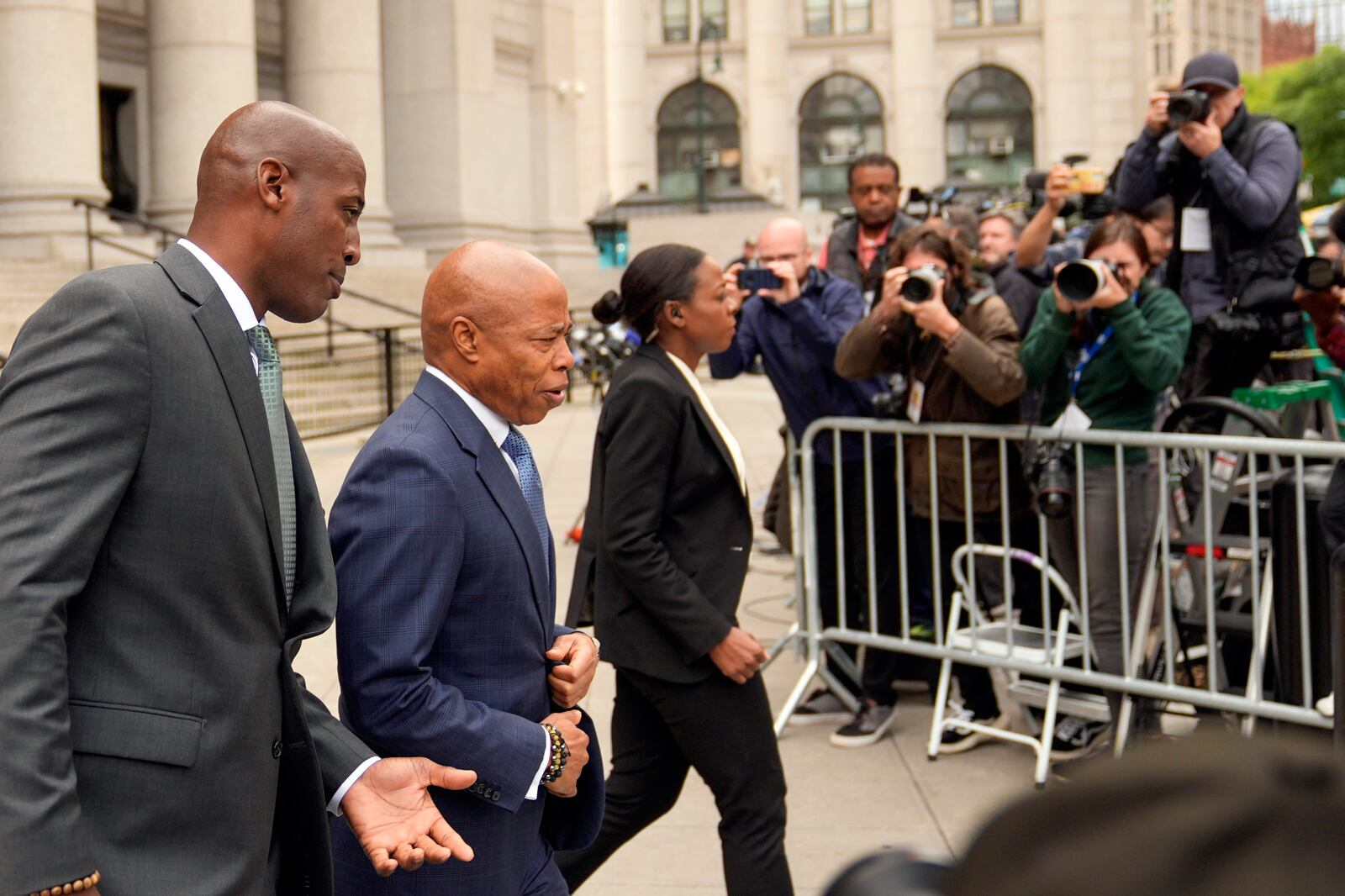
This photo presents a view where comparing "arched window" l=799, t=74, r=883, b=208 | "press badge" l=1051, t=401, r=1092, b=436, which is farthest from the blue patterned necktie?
"arched window" l=799, t=74, r=883, b=208

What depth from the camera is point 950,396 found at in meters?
6.52

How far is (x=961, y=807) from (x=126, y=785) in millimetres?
4113

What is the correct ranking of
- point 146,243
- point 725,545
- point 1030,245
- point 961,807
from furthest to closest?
point 146,243
point 1030,245
point 961,807
point 725,545

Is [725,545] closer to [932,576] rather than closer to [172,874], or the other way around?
[172,874]

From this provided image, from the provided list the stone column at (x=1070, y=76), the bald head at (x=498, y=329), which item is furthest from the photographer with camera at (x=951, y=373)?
the stone column at (x=1070, y=76)

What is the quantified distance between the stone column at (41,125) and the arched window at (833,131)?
52.6 metres

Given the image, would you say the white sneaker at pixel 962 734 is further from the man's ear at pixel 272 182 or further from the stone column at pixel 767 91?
the stone column at pixel 767 91

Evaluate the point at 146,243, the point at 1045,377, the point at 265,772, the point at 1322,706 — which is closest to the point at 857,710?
the point at 1045,377

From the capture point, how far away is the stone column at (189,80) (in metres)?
20.8

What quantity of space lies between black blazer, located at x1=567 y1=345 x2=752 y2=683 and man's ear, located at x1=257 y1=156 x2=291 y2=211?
1.90 metres

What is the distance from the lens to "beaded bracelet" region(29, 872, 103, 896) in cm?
204

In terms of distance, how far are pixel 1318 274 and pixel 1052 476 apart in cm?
137

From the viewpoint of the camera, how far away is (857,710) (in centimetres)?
670

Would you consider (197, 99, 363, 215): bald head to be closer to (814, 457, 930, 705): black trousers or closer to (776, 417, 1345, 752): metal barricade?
(776, 417, 1345, 752): metal barricade
